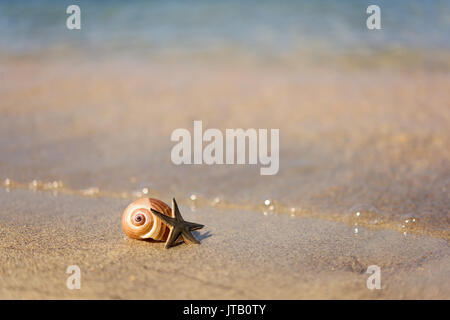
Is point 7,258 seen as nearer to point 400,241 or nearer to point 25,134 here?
point 400,241

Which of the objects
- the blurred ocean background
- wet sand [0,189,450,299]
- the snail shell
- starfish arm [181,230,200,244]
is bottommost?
wet sand [0,189,450,299]

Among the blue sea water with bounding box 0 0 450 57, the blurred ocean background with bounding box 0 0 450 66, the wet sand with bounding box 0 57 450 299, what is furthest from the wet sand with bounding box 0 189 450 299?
the blue sea water with bounding box 0 0 450 57

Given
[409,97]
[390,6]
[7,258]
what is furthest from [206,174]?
[390,6]

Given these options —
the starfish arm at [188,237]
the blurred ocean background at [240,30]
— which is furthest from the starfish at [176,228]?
the blurred ocean background at [240,30]

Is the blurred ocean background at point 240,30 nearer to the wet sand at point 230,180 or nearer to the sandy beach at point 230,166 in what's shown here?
the sandy beach at point 230,166

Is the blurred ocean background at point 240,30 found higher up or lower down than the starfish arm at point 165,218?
higher up

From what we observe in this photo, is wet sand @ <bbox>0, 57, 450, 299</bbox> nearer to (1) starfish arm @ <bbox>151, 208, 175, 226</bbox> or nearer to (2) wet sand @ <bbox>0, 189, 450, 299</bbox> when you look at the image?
(2) wet sand @ <bbox>0, 189, 450, 299</bbox>
